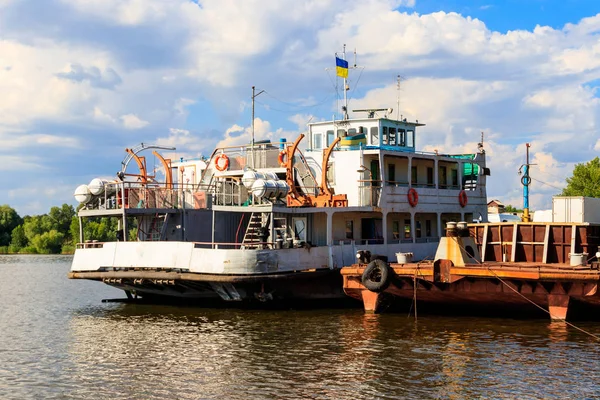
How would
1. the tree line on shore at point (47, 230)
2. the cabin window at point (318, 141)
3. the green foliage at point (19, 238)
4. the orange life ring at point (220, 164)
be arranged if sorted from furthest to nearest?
the green foliage at point (19, 238) → the tree line on shore at point (47, 230) → the cabin window at point (318, 141) → the orange life ring at point (220, 164)

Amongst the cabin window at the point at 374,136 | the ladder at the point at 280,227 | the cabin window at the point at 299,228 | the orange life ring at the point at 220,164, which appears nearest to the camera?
Answer: the ladder at the point at 280,227

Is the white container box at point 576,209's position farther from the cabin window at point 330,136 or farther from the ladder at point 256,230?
the ladder at point 256,230

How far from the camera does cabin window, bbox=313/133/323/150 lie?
33656 mm

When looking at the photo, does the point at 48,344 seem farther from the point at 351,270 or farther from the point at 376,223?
the point at 376,223

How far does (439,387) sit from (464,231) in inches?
373

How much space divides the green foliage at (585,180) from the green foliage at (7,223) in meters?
76.6

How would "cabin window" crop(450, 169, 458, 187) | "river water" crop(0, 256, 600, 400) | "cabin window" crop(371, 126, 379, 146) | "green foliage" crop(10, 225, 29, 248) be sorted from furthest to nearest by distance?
"green foliage" crop(10, 225, 29, 248) < "cabin window" crop(450, 169, 458, 187) < "cabin window" crop(371, 126, 379, 146) < "river water" crop(0, 256, 600, 400)

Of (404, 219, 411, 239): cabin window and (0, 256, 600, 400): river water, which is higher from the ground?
(404, 219, 411, 239): cabin window

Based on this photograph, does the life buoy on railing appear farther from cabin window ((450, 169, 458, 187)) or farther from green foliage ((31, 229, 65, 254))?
green foliage ((31, 229, 65, 254))

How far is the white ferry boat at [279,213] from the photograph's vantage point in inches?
997

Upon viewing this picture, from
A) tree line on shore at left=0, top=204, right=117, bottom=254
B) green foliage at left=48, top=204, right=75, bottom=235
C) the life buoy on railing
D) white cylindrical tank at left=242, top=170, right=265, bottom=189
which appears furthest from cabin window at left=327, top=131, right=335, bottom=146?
green foliage at left=48, top=204, right=75, bottom=235

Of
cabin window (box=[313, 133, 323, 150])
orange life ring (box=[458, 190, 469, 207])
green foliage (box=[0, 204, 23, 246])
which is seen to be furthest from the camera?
green foliage (box=[0, 204, 23, 246])

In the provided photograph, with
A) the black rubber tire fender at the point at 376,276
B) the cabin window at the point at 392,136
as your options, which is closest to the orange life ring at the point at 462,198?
the cabin window at the point at 392,136

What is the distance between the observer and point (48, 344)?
20.9 m
